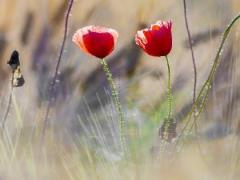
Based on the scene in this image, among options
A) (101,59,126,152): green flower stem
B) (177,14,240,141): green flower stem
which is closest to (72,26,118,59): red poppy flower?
(101,59,126,152): green flower stem

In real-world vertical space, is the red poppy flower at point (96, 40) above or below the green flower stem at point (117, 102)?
above

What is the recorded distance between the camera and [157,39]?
81cm

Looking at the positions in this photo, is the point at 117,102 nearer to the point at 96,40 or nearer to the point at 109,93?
the point at 109,93

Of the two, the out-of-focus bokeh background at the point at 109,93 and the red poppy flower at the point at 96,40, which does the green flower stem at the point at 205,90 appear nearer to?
the out-of-focus bokeh background at the point at 109,93

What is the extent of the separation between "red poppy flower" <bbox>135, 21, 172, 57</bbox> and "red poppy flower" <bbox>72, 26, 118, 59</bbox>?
53mm

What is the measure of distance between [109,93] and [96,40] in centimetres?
12

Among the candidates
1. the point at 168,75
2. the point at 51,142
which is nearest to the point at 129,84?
the point at 168,75

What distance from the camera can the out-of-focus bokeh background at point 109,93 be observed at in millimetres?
861

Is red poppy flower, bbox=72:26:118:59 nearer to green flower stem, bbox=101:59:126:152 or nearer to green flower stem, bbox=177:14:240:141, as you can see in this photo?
green flower stem, bbox=101:59:126:152

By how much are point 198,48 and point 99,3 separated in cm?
21

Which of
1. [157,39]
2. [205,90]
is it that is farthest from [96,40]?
[205,90]

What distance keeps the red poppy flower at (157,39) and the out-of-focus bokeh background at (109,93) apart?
0.13 ft

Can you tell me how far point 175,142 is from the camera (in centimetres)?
86

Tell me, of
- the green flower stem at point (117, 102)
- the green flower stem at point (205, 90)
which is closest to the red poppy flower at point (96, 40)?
the green flower stem at point (117, 102)
